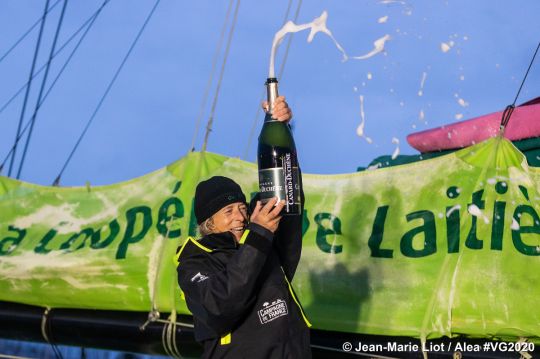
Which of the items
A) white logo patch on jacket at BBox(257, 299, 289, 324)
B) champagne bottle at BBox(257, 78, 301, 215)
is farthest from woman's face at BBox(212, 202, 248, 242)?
white logo patch on jacket at BBox(257, 299, 289, 324)

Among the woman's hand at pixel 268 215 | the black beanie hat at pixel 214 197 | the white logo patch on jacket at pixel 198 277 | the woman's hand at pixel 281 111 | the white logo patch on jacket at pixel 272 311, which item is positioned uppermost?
the woman's hand at pixel 281 111

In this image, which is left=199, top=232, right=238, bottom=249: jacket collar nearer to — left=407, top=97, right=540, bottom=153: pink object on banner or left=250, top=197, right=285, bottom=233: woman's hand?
left=250, top=197, right=285, bottom=233: woman's hand

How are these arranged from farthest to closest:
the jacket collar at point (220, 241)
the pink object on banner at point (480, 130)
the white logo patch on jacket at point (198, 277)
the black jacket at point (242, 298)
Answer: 1. the pink object on banner at point (480, 130)
2. the jacket collar at point (220, 241)
3. the white logo patch on jacket at point (198, 277)
4. the black jacket at point (242, 298)

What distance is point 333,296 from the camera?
523 centimetres

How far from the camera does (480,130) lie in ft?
21.1

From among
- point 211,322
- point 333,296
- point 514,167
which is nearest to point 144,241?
point 333,296

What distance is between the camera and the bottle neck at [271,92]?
355 cm

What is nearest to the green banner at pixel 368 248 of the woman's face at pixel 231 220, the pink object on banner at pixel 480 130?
the pink object on banner at pixel 480 130

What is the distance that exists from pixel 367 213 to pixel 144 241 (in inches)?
55.5

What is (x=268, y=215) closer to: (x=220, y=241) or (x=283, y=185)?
(x=283, y=185)

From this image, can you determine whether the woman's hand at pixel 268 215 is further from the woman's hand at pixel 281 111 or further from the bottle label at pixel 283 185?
the woman's hand at pixel 281 111

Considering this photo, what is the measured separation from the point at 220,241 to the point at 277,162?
1.11 ft

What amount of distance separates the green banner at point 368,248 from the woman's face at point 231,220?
5.27ft

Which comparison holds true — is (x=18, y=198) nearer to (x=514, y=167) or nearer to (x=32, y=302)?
(x=32, y=302)
